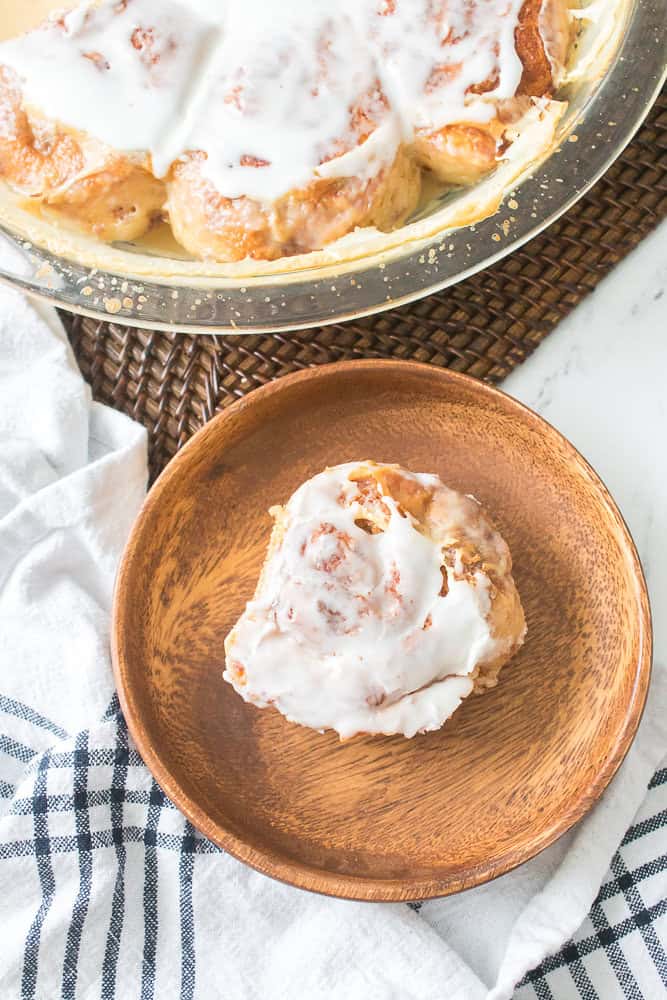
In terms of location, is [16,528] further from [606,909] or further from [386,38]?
[606,909]

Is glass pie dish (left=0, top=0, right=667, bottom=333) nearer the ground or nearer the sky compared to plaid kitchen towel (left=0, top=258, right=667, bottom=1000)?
nearer the sky

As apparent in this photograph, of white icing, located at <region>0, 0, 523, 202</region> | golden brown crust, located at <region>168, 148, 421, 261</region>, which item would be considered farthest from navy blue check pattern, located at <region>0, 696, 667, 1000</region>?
white icing, located at <region>0, 0, 523, 202</region>

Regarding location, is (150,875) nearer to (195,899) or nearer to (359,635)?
(195,899)

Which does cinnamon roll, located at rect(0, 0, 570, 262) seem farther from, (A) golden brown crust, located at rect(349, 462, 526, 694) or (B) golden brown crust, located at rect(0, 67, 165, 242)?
(A) golden brown crust, located at rect(349, 462, 526, 694)

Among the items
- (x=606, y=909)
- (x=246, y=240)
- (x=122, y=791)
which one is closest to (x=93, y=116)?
(x=246, y=240)

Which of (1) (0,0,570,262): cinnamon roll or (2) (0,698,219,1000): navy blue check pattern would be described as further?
(2) (0,698,219,1000): navy blue check pattern

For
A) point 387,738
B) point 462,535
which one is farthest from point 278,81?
point 387,738

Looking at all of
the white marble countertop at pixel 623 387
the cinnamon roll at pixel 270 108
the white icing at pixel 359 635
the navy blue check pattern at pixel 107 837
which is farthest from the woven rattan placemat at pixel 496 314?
the navy blue check pattern at pixel 107 837
